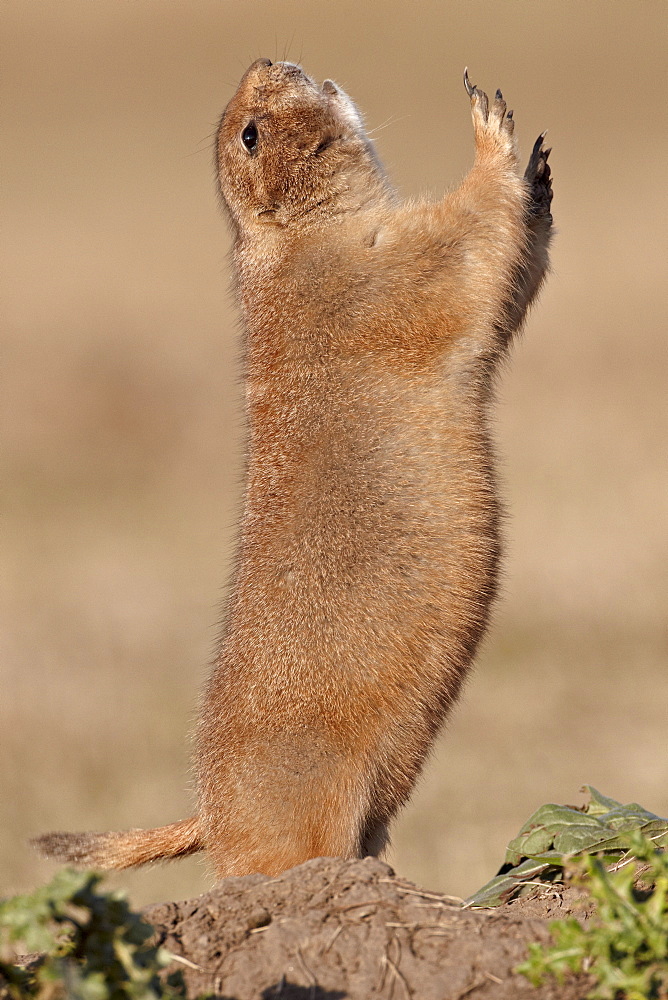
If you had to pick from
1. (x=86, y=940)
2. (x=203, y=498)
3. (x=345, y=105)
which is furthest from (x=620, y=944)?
(x=203, y=498)

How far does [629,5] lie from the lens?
4459 cm

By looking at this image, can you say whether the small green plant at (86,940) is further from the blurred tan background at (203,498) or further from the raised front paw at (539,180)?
the raised front paw at (539,180)

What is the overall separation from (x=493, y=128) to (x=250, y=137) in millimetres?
1139

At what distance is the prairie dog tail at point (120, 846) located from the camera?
195 inches

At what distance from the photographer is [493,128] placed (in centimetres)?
540

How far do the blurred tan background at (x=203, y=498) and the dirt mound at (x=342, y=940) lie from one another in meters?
1.69

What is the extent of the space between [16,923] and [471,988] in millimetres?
1272

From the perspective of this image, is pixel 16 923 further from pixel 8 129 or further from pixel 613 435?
pixel 8 129

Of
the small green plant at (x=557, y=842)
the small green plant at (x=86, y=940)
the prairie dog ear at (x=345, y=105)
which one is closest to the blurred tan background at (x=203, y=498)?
the prairie dog ear at (x=345, y=105)

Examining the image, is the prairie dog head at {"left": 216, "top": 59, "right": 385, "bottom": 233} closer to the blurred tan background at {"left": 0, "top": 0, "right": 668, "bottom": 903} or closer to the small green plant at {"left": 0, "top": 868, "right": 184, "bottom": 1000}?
the blurred tan background at {"left": 0, "top": 0, "right": 668, "bottom": 903}

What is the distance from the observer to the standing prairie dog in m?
4.49

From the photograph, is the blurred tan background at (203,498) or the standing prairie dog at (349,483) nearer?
the standing prairie dog at (349,483)

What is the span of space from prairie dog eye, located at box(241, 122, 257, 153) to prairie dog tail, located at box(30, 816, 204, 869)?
308 centimetres

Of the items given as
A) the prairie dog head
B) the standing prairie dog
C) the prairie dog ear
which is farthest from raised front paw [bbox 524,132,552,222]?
the prairie dog ear
